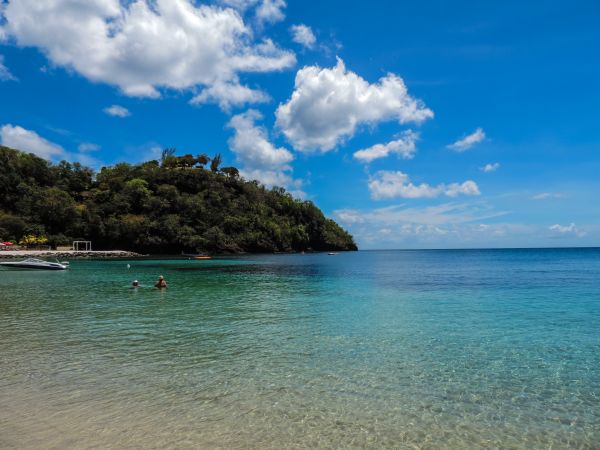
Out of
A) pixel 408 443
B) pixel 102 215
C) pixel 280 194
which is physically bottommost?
pixel 408 443

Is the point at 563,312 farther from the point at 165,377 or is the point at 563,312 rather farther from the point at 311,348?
the point at 165,377

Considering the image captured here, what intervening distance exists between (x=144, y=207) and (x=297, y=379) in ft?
349

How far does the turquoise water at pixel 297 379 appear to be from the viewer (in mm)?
6172

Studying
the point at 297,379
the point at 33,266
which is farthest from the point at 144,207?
the point at 297,379

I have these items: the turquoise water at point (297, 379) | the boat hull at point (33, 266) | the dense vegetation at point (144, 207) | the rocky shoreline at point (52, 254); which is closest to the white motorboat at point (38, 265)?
the boat hull at point (33, 266)

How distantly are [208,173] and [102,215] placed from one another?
38043 mm

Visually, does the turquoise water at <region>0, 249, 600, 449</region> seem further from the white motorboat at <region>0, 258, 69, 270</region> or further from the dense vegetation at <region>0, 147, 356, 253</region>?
the dense vegetation at <region>0, 147, 356, 253</region>

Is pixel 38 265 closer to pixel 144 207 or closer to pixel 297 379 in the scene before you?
pixel 297 379

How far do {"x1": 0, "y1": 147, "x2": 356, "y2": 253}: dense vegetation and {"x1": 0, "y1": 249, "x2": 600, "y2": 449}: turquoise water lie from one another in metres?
86.1

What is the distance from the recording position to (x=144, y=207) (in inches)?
4154

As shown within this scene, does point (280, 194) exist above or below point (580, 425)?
above

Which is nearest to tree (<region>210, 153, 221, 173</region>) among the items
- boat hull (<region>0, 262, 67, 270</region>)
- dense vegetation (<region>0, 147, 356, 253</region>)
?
dense vegetation (<region>0, 147, 356, 253</region>)

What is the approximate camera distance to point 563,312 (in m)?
18.3

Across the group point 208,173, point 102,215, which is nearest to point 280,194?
point 208,173
